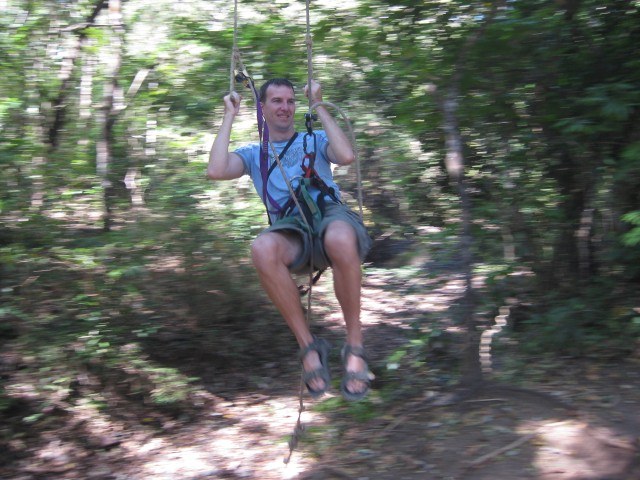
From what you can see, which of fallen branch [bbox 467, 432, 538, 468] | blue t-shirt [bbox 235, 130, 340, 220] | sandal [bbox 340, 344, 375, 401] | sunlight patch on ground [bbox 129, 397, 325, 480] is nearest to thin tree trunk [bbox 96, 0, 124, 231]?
sunlight patch on ground [bbox 129, 397, 325, 480]

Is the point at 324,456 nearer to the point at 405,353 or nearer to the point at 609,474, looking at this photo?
the point at 405,353

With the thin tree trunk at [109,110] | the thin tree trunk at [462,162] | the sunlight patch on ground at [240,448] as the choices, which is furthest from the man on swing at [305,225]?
the thin tree trunk at [109,110]

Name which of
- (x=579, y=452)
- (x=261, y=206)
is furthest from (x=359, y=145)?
(x=579, y=452)

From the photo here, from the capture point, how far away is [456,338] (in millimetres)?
5496

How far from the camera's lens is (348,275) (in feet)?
11.1

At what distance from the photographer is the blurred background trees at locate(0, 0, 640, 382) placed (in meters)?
4.58

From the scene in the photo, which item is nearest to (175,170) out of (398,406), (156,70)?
(156,70)

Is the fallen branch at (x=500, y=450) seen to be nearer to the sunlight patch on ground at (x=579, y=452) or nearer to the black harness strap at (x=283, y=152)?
the sunlight patch on ground at (x=579, y=452)

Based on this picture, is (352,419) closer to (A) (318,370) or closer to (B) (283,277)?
(A) (318,370)

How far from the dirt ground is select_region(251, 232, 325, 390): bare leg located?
3.90 feet

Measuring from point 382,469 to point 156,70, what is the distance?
3.75 m

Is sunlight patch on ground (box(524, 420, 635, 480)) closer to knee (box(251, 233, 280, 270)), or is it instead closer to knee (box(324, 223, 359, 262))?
knee (box(324, 223, 359, 262))

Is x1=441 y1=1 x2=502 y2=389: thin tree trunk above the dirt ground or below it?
above

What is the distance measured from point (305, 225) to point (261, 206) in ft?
8.09
